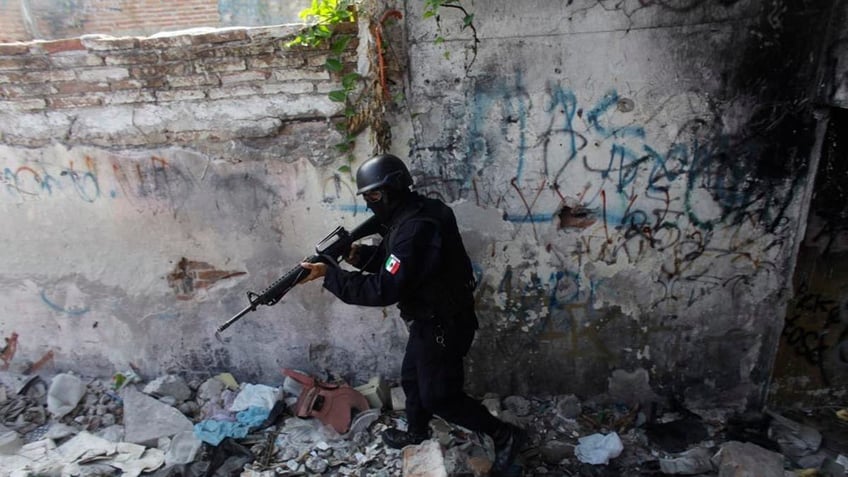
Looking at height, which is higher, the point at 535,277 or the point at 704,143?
the point at 704,143

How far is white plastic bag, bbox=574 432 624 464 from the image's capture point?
3.09 m

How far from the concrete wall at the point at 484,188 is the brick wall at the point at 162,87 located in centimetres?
1

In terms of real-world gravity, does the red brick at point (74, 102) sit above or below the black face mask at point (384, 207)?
above

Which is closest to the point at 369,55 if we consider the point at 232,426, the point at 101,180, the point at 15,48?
the point at 101,180

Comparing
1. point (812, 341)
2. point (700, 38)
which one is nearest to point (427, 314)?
point (700, 38)

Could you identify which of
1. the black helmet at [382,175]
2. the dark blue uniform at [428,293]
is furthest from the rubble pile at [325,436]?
the black helmet at [382,175]

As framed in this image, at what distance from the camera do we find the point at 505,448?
2918mm

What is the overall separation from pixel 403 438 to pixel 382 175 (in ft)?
5.16

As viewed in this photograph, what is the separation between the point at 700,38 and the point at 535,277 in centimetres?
154

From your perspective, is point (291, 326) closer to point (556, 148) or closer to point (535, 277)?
point (535, 277)

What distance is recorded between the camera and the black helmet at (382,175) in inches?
101

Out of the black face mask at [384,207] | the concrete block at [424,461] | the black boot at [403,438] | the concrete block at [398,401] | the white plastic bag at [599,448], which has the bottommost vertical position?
the white plastic bag at [599,448]

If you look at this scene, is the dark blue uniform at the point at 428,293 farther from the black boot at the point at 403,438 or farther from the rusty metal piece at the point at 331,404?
the rusty metal piece at the point at 331,404

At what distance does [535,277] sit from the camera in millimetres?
3246
